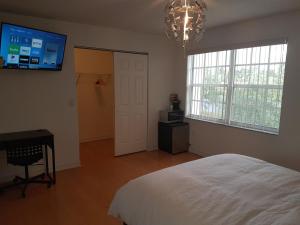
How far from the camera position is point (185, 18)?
2.03 meters

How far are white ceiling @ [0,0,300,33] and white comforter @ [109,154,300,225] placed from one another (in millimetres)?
1968

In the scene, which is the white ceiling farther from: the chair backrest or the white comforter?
the white comforter

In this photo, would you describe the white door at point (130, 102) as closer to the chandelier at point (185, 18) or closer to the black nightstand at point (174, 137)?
the black nightstand at point (174, 137)

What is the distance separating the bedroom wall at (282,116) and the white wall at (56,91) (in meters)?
1.55

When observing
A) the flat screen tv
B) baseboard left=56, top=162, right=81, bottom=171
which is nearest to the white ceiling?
the flat screen tv

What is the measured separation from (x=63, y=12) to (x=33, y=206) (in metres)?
2.56

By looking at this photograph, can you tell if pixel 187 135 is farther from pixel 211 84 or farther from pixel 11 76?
pixel 11 76

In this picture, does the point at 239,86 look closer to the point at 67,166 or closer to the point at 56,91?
the point at 56,91

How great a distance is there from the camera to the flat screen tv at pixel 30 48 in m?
2.81

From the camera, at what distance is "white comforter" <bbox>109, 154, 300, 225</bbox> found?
4.40 feet

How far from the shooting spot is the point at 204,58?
13.8ft

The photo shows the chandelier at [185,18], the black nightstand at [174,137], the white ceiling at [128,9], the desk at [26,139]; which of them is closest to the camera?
the chandelier at [185,18]

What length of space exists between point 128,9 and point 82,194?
A: 2530 millimetres

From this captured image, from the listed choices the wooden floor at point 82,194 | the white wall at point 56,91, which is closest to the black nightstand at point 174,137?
the wooden floor at point 82,194
